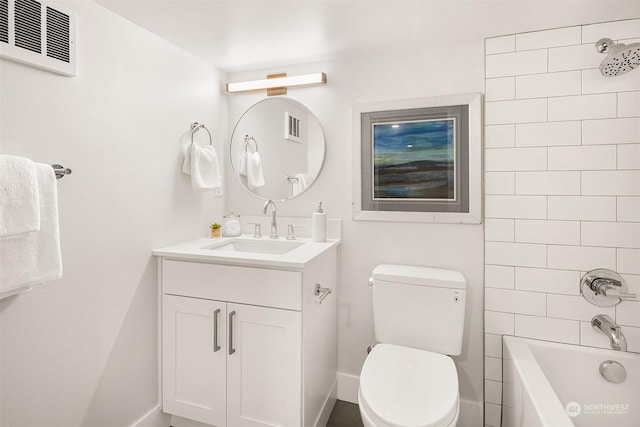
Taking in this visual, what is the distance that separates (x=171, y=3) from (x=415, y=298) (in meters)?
1.80

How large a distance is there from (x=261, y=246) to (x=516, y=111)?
5.29ft

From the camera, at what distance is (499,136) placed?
5.72 feet

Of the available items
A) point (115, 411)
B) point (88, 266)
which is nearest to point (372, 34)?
point (88, 266)

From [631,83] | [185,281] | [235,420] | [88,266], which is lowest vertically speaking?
[235,420]

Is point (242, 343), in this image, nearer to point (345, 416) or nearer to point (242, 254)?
point (242, 254)

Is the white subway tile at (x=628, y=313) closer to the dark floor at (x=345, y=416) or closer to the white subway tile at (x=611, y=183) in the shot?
the white subway tile at (x=611, y=183)

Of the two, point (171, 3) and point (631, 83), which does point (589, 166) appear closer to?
point (631, 83)

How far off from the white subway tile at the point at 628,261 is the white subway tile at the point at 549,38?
1.04 meters

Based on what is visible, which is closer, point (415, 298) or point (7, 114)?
point (7, 114)

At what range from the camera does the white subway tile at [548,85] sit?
1.63 metres

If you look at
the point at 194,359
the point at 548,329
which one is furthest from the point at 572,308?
the point at 194,359

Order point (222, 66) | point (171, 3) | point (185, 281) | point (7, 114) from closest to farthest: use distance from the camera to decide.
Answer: point (7, 114)
point (171, 3)
point (185, 281)
point (222, 66)

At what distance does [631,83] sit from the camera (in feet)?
5.06

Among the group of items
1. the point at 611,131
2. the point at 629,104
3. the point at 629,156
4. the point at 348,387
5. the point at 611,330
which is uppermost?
the point at 629,104
